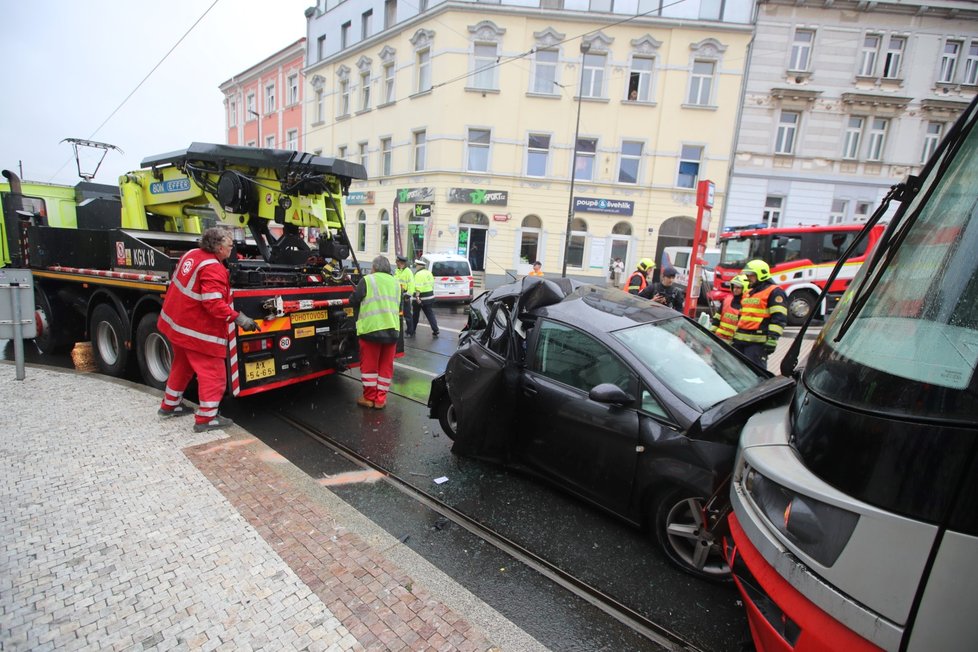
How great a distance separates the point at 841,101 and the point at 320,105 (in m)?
27.5

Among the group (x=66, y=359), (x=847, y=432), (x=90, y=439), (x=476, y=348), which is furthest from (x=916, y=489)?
(x=66, y=359)

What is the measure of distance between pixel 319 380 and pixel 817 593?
6096mm

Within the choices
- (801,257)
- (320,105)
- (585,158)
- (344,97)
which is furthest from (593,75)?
(320,105)

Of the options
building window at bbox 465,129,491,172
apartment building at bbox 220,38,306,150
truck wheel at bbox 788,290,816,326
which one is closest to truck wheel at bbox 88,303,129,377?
truck wheel at bbox 788,290,816,326

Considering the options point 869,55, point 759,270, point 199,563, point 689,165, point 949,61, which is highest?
point 869,55

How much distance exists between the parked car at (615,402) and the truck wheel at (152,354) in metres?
3.62

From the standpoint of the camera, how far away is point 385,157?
24469 millimetres

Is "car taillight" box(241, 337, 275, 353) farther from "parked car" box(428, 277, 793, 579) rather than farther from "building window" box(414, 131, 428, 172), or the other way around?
"building window" box(414, 131, 428, 172)

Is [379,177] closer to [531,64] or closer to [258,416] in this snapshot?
[531,64]

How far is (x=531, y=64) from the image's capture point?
2062 centimetres

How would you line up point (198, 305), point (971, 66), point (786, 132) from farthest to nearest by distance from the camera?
point (786, 132)
point (971, 66)
point (198, 305)

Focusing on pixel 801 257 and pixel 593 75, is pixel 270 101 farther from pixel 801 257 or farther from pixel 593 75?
pixel 801 257

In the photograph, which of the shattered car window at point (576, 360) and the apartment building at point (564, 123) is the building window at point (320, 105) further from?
the shattered car window at point (576, 360)

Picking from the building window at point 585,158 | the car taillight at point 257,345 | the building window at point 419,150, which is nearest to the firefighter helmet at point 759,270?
the car taillight at point 257,345
